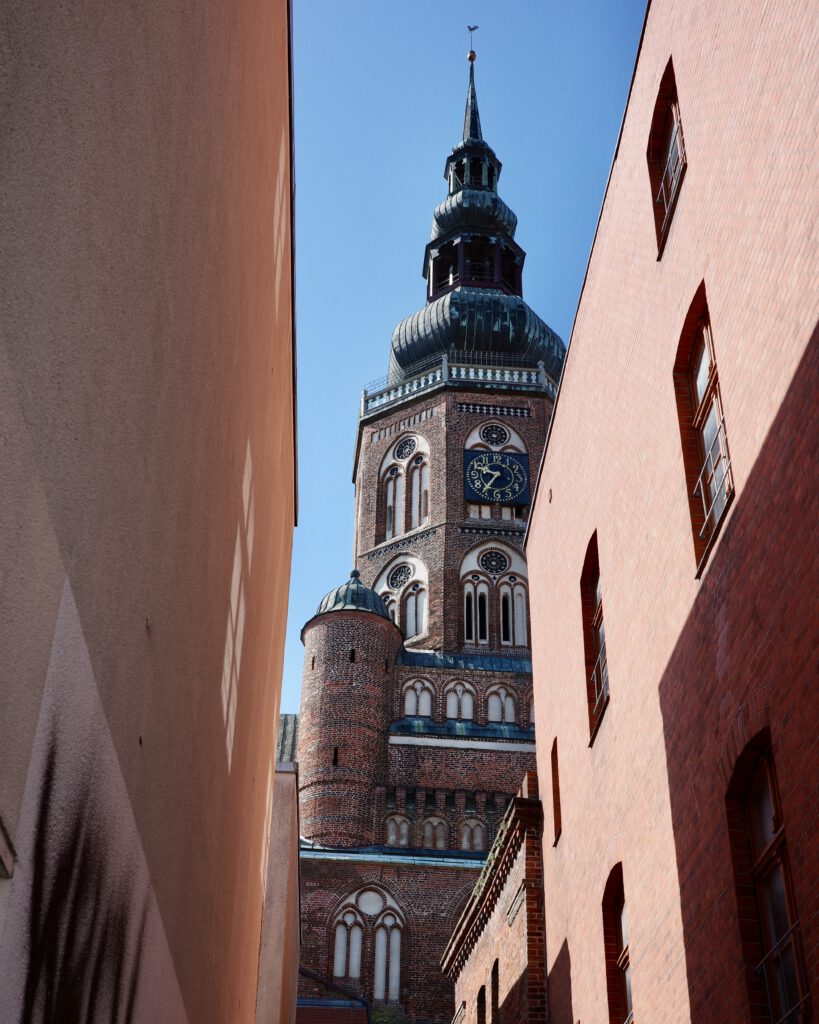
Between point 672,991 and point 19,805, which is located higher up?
point 672,991

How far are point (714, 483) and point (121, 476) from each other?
5.40 m

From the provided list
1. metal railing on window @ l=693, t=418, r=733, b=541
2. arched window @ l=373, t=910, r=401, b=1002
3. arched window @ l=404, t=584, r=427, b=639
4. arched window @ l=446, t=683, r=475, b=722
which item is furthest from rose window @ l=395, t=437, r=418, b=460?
metal railing on window @ l=693, t=418, r=733, b=541

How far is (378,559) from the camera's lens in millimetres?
44969

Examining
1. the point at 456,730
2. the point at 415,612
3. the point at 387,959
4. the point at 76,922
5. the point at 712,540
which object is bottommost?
the point at 76,922

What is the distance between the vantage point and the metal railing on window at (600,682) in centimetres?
1115

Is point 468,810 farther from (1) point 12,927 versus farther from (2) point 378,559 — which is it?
(1) point 12,927

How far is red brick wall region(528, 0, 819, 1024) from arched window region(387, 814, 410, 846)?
24.5 metres

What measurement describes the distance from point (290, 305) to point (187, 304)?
21.8ft

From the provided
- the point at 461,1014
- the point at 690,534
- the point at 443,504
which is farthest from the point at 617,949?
the point at 443,504

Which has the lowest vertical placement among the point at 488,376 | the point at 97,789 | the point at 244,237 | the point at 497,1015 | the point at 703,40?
the point at 97,789

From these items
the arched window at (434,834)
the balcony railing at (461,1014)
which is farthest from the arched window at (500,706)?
the balcony railing at (461,1014)

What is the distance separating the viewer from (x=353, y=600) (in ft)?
132

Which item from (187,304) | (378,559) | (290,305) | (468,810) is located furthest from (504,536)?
(187,304)

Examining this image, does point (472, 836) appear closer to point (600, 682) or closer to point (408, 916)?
point (408, 916)
